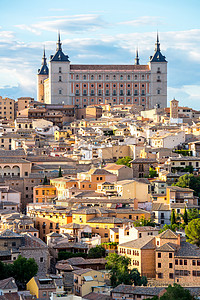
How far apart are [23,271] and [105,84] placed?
76740 millimetres

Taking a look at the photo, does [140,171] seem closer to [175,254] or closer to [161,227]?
[161,227]

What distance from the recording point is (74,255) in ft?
151

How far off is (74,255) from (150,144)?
95.2 ft

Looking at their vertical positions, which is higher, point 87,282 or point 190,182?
point 190,182

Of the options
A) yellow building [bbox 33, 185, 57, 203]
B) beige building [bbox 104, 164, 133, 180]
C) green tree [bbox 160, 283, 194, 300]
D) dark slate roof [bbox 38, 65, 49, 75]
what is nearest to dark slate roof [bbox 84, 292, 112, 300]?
green tree [bbox 160, 283, 194, 300]

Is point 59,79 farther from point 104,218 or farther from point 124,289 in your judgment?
point 124,289

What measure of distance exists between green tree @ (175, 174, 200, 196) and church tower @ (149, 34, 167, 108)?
189 ft

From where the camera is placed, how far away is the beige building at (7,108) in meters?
111

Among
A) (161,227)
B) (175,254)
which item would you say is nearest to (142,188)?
(161,227)

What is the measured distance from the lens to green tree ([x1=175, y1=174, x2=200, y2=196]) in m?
57.9

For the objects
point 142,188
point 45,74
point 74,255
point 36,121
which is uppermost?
point 45,74

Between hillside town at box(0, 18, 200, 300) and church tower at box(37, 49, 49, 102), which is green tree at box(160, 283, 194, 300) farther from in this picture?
church tower at box(37, 49, 49, 102)

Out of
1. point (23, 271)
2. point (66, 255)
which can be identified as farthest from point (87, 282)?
point (66, 255)

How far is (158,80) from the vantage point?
118188 mm
